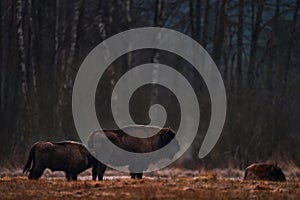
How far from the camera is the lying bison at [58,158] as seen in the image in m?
18.8

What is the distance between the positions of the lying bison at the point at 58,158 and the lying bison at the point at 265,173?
3.70 metres

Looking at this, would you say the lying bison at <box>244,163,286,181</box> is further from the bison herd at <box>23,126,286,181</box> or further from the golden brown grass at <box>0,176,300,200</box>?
the golden brown grass at <box>0,176,300,200</box>

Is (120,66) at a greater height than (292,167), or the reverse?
(120,66)

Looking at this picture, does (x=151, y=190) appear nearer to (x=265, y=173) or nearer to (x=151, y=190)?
(x=151, y=190)

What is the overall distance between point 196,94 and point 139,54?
2300 cm

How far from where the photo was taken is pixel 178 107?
105ft

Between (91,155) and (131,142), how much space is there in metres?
1.07

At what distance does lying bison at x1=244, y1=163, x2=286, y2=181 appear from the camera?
18625mm

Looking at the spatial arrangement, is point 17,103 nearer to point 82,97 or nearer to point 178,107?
point 82,97

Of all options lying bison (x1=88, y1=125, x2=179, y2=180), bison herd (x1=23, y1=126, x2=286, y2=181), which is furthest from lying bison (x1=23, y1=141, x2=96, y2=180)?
lying bison (x1=88, y1=125, x2=179, y2=180)

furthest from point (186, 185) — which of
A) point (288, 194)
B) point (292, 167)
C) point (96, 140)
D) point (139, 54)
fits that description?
point (139, 54)

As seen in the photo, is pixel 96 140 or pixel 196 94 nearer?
pixel 96 140

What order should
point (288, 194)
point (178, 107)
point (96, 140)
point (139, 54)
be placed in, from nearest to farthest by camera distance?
1. point (288, 194)
2. point (96, 140)
3. point (178, 107)
4. point (139, 54)

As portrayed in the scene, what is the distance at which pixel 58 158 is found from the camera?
63.1 feet
